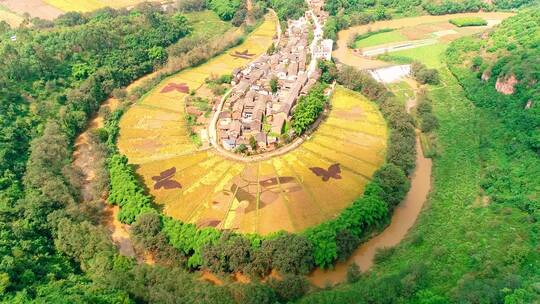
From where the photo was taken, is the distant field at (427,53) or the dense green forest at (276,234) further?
Result: the distant field at (427,53)

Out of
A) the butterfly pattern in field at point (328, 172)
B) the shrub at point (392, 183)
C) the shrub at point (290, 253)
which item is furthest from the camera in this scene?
the butterfly pattern in field at point (328, 172)

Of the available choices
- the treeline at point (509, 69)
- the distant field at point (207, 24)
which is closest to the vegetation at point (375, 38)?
the treeline at point (509, 69)

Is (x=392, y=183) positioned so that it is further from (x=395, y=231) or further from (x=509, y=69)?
(x=509, y=69)

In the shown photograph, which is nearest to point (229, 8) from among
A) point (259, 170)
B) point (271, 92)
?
point (271, 92)

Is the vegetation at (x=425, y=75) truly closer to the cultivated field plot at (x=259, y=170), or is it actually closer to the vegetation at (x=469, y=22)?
the cultivated field plot at (x=259, y=170)

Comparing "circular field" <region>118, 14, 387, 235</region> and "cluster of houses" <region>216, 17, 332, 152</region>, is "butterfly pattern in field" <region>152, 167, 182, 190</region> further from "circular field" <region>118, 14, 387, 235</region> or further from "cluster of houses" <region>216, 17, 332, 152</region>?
"cluster of houses" <region>216, 17, 332, 152</region>

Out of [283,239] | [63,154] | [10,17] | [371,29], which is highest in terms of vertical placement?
[10,17]

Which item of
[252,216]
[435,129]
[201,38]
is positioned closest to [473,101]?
[435,129]
